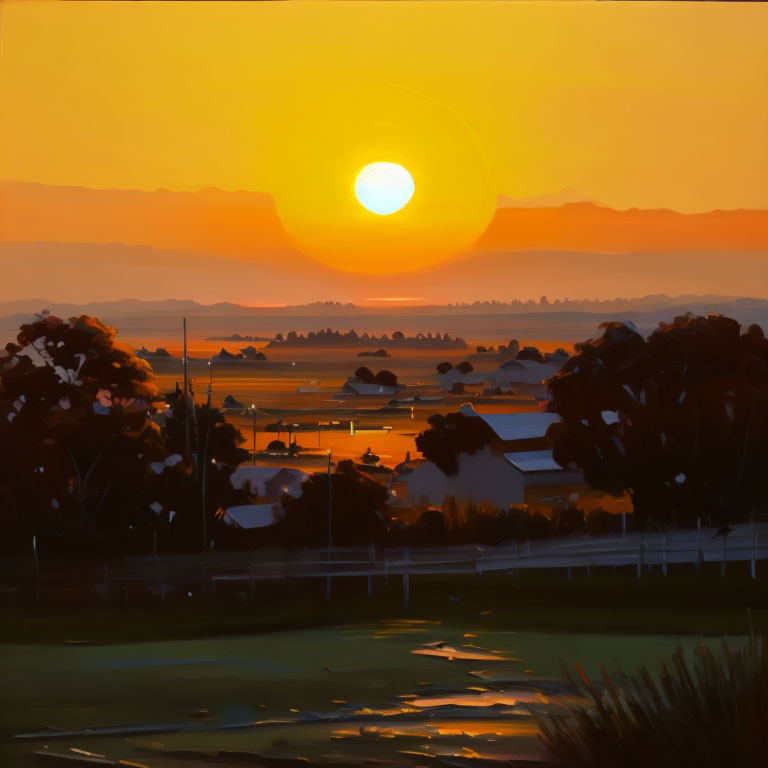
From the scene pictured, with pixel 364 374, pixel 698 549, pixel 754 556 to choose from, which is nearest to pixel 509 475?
pixel 364 374

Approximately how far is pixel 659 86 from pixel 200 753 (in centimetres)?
449

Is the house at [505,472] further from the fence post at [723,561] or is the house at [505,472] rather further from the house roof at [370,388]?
the fence post at [723,561]

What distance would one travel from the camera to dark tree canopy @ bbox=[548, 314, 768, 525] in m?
7.65

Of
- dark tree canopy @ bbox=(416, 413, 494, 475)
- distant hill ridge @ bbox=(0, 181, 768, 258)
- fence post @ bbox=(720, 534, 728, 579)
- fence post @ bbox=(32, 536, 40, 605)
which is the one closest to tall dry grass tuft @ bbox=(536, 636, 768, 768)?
dark tree canopy @ bbox=(416, 413, 494, 475)

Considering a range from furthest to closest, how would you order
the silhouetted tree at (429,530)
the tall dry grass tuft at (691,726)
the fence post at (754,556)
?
the fence post at (754,556)
the silhouetted tree at (429,530)
the tall dry grass tuft at (691,726)

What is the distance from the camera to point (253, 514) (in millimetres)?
7633

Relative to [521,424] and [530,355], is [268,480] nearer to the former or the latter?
[521,424]

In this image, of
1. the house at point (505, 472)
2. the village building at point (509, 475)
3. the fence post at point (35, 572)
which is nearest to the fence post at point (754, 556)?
the village building at point (509, 475)

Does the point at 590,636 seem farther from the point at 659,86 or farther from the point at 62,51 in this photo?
the point at 62,51

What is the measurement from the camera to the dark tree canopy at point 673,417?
7652 mm

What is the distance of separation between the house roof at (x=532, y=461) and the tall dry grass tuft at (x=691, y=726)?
3.04m

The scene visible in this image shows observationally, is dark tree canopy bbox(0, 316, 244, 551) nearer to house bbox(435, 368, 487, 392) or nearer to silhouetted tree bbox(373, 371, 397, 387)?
silhouetted tree bbox(373, 371, 397, 387)

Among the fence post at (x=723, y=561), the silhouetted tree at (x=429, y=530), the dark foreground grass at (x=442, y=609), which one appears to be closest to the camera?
the silhouetted tree at (x=429, y=530)

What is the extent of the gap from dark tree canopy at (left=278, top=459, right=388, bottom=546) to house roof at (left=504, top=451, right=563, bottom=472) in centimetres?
89
